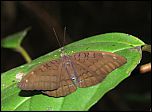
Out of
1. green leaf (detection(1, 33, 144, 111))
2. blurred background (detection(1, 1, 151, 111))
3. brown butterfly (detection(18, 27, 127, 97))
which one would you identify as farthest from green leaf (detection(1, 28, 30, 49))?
blurred background (detection(1, 1, 151, 111))

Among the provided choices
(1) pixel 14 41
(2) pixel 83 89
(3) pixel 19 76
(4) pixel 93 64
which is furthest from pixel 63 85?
(1) pixel 14 41

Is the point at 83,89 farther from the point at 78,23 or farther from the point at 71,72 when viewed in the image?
the point at 78,23

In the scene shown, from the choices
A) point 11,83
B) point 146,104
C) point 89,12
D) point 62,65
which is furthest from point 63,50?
point 89,12

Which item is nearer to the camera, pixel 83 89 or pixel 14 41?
pixel 83 89

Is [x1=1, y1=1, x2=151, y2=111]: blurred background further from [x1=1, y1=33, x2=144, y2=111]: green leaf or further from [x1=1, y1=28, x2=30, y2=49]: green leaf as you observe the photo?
[x1=1, y1=33, x2=144, y2=111]: green leaf

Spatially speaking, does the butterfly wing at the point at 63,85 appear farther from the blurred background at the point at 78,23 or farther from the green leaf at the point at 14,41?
the blurred background at the point at 78,23

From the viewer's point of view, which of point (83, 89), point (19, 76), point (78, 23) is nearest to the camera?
point (83, 89)
